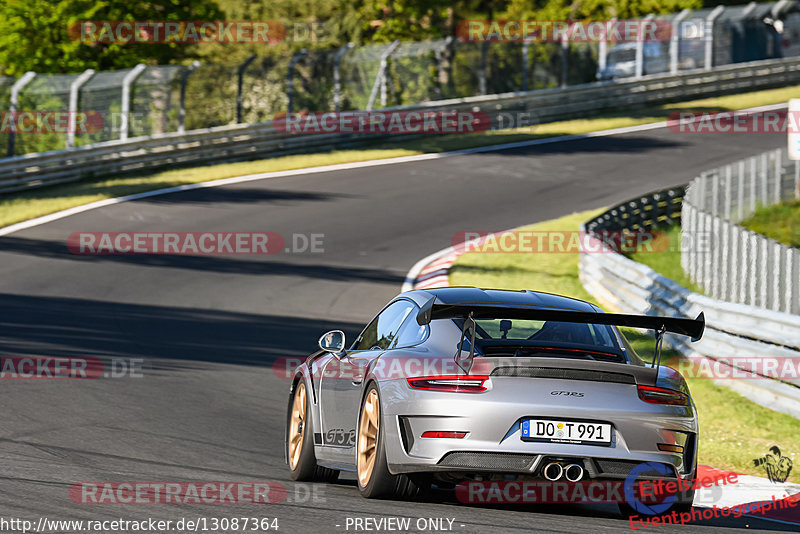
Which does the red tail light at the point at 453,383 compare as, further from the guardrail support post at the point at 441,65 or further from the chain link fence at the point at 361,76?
the guardrail support post at the point at 441,65

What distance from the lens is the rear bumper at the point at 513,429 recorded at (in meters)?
6.14

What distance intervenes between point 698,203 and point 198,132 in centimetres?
1398

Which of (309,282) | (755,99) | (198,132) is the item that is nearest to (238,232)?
(309,282)

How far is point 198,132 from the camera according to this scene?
97.1 feet

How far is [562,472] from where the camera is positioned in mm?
6129

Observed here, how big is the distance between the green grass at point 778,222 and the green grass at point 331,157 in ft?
34.3

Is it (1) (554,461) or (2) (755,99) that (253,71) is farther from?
(1) (554,461)

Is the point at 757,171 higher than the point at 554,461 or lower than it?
lower

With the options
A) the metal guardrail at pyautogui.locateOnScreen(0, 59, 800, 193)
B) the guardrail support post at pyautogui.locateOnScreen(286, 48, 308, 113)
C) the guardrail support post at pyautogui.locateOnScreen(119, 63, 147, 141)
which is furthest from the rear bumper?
the guardrail support post at pyautogui.locateOnScreen(286, 48, 308, 113)

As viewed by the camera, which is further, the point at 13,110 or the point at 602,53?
the point at 602,53

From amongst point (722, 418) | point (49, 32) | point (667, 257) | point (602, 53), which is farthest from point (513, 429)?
point (49, 32)

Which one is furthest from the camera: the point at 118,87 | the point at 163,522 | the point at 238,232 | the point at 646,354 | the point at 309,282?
the point at 118,87

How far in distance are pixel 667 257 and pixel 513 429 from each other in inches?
663

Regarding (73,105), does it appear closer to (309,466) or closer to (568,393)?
(309,466)
